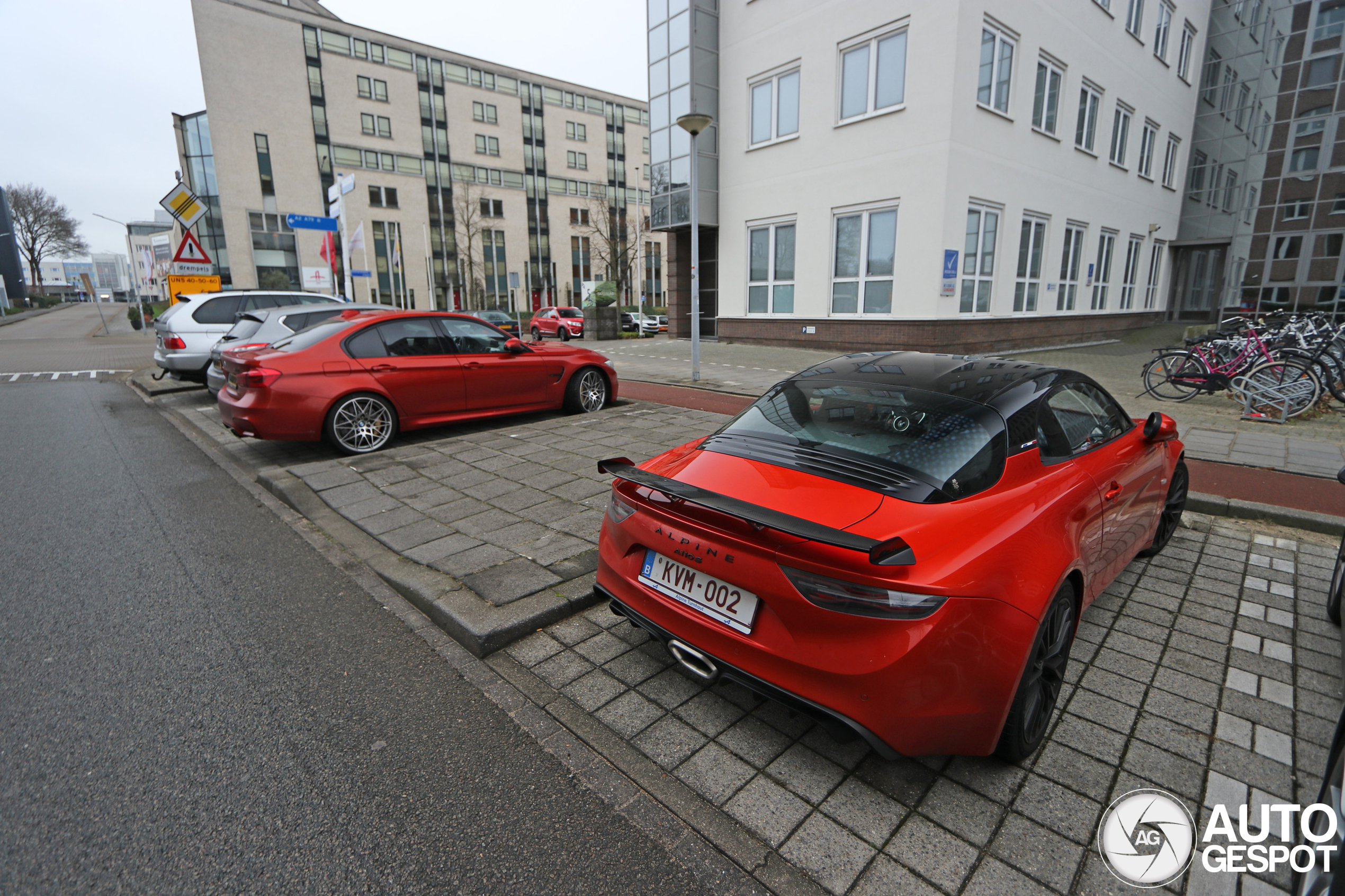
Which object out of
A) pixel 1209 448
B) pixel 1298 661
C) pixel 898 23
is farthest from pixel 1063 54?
pixel 1298 661

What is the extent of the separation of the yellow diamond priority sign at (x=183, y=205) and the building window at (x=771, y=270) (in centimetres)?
1358

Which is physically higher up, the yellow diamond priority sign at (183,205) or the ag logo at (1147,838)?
the yellow diamond priority sign at (183,205)

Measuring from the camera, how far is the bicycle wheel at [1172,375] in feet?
32.1

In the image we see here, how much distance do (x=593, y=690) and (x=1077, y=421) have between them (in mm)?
2605

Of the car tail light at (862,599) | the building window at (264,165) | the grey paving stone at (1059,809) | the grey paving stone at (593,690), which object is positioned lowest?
the grey paving stone at (1059,809)

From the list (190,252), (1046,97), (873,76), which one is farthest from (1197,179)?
(190,252)

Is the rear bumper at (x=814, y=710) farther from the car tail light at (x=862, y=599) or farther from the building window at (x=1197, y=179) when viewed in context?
the building window at (x=1197, y=179)

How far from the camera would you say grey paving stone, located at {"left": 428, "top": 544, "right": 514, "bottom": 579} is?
150 inches

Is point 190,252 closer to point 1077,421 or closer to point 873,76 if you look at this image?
point 873,76

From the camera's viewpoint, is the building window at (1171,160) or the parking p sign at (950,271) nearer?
the parking p sign at (950,271)

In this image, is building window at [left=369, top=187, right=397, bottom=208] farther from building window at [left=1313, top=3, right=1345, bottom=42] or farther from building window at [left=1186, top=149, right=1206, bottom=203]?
building window at [left=1313, top=3, right=1345, bottom=42]

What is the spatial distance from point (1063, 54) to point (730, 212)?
9.36 metres

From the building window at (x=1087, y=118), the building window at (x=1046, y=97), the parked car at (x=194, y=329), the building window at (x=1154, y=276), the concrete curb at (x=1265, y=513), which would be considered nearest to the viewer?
the concrete curb at (x=1265, y=513)

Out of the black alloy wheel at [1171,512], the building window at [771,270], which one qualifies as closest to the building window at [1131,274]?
the building window at [771,270]
